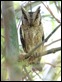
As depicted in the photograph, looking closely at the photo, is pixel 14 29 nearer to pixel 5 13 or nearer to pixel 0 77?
pixel 5 13

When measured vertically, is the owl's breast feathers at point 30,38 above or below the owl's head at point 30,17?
below

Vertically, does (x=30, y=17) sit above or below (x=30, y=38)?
above

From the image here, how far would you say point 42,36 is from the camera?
220 centimetres

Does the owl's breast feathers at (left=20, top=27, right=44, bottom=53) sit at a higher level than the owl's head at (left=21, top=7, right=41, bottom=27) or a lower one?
lower

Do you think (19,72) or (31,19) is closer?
(19,72)

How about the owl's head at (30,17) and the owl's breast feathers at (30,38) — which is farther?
the owl's breast feathers at (30,38)

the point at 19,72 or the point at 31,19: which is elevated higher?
the point at 31,19

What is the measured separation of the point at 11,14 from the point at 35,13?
2.73 feet

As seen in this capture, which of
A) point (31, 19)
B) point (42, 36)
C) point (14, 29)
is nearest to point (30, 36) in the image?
point (42, 36)

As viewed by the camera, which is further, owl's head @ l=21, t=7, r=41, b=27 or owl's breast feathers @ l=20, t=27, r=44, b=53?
owl's breast feathers @ l=20, t=27, r=44, b=53

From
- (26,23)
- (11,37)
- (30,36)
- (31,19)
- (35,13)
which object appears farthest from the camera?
(30,36)

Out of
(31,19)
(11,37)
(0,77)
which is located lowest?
(0,77)

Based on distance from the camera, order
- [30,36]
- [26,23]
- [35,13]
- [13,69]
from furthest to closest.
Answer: [30,36]
[26,23]
[35,13]
[13,69]

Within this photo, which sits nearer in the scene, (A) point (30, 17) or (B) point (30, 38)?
(A) point (30, 17)
